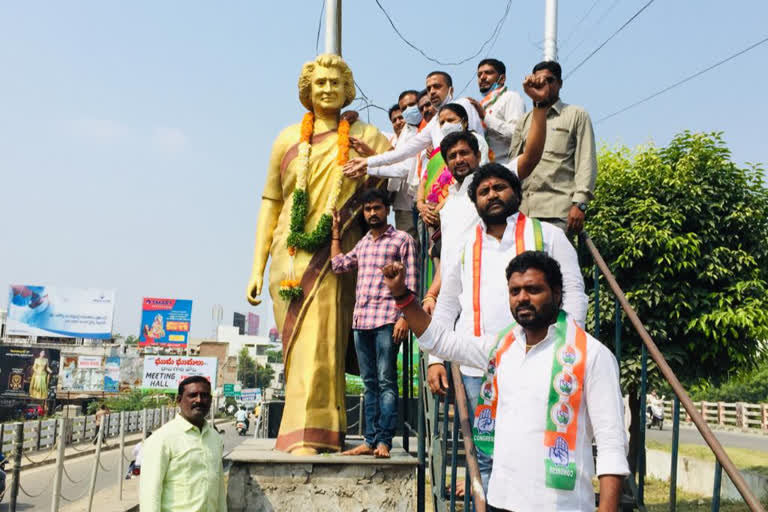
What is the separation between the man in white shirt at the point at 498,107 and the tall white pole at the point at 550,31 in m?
4.25

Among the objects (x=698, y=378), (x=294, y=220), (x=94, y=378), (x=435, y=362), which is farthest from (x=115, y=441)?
(x=435, y=362)

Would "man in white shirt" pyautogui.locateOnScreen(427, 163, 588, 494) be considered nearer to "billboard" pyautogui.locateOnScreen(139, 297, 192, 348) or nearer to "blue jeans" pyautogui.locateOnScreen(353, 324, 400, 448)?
"blue jeans" pyautogui.locateOnScreen(353, 324, 400, 448)

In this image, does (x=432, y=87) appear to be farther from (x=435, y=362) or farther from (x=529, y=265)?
(x=529, y=265)

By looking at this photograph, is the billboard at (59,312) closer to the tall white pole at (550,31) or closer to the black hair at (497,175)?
the tall white pole at (550,31)

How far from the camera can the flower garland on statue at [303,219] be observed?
5.07 m

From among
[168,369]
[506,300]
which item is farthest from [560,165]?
[168,369]

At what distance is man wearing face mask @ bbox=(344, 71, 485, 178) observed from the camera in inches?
176

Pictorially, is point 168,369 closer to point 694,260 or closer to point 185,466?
point 694,260

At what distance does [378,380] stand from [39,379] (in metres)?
39.0

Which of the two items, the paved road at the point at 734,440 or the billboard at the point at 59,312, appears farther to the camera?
the billboard at the point at 59,312

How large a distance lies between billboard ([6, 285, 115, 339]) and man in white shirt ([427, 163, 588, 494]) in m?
43.3

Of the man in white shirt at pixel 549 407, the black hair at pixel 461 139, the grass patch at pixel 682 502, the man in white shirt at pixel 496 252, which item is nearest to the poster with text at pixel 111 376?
the grass patch at pixel 682 502

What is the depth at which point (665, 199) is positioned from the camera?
9734mm

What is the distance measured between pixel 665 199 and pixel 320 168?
6122 millimetres
